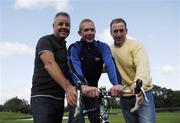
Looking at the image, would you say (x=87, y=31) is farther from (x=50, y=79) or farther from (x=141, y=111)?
(x=141, y=111)

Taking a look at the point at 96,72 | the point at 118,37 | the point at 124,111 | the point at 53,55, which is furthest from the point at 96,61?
the point at 124,111

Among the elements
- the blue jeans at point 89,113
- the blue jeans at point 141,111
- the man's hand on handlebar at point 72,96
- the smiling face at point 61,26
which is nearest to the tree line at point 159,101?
the blue jeans at point 141,111

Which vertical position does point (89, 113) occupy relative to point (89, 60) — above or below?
below

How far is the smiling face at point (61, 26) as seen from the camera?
6.44 metres

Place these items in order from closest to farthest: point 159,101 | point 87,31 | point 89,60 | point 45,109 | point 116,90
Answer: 1. point 116,90
2. point 87,31
3. point 89,60
4. point 45,109
5. point 159,101

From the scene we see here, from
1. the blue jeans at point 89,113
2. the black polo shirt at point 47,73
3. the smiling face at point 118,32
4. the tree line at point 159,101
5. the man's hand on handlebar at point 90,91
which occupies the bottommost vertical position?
the blue jeans at point 89,113

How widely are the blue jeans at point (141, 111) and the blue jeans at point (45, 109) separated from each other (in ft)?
3.92

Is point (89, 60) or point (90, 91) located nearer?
point (90, 91)

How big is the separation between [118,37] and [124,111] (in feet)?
4.30

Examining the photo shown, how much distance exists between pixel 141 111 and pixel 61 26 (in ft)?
6.02

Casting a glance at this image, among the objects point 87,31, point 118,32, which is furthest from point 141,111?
point 87,31

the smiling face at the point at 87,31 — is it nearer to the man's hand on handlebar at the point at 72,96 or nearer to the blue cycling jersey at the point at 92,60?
the blue cycling jersey at the point at 92,60

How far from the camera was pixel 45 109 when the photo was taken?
640 cm

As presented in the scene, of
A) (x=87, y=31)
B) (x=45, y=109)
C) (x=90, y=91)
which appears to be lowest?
(x=45, y=109)
